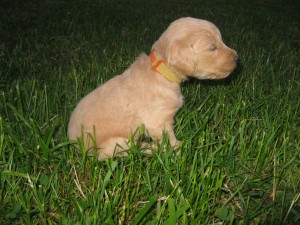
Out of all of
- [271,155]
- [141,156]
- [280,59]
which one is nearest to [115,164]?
[141,156]

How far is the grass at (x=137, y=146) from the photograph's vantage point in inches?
88.8

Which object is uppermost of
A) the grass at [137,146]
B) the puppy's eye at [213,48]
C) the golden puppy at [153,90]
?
the puppy's eye at [213,48]

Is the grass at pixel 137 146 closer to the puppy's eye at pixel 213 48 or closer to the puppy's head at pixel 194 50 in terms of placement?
the puppy's head at pixel 194 50

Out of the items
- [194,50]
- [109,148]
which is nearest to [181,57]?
[194,50]

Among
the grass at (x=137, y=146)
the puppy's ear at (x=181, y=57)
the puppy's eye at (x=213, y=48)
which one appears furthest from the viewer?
the puppy's eye at (x=213, y=48)

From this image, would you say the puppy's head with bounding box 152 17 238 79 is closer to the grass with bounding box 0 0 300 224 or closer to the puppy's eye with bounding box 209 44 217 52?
the puppy's eye with bounding box 209 44 217 52

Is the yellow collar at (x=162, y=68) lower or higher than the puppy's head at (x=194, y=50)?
lower

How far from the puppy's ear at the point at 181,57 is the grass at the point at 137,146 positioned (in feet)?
1.80

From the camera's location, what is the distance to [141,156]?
2826 mm

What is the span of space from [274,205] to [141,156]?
1.05m

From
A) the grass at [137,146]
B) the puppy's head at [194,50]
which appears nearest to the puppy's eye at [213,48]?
the puppy's head at [194,50]

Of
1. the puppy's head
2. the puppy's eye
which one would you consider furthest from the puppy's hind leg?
the puppy's eye

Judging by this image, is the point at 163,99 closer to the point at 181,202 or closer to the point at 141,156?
the point at 141,156

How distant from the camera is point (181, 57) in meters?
2.76
